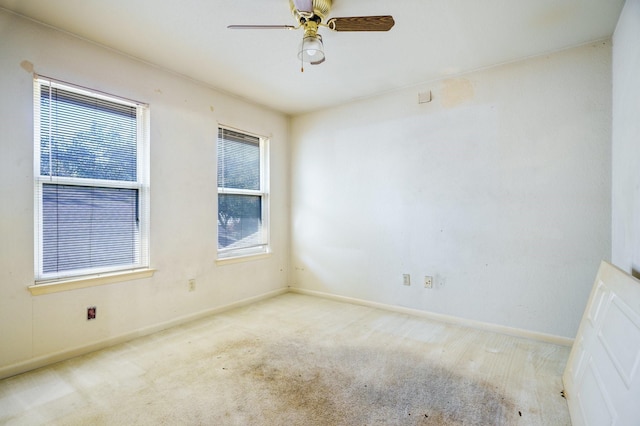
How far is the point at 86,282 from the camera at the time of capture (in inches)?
99.1

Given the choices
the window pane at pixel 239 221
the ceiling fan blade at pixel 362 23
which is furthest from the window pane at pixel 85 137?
the ceiling fan blade at pixel 362 23

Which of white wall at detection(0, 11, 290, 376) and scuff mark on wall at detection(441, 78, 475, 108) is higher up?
scuff mark on wall at detection(441, 78, 475, 108)

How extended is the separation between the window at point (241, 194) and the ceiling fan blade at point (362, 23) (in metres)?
2.16

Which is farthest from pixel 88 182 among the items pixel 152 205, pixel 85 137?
pixel 152 205

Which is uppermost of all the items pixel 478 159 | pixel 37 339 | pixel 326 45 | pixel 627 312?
pixel 326 45

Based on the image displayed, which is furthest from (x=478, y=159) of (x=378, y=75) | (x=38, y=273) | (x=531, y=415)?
(x=38, y=273)

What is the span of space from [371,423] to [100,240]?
8.50 ft

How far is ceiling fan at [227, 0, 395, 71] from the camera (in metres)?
1.83

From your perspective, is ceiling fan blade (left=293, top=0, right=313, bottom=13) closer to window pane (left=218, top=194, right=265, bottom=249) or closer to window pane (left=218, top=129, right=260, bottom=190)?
window pane (left=218, top=129, right=260, bottom=190)

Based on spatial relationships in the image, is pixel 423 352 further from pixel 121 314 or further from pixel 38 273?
pixel 38 273

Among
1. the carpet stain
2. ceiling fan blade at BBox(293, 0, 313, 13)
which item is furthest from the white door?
ceiling fan blade at BBox(293, 0, 313, 13)

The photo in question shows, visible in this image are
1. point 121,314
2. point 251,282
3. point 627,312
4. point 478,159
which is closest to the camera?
point 627,312

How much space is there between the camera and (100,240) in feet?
8.75

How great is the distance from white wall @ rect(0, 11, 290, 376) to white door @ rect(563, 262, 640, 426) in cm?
324
